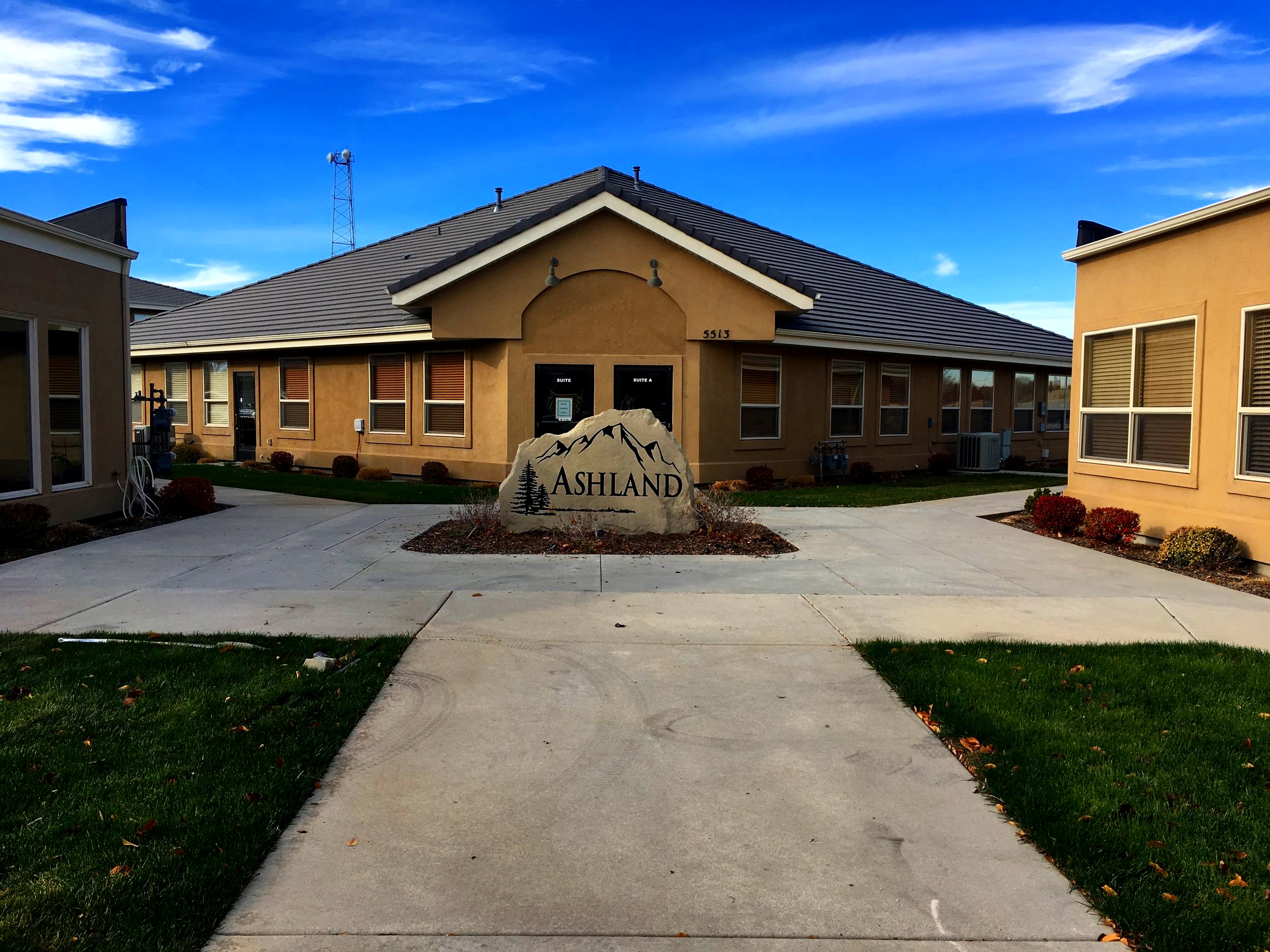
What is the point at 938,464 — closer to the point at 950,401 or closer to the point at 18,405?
the point at 950,401

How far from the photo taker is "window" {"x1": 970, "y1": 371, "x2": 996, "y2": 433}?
2464cm

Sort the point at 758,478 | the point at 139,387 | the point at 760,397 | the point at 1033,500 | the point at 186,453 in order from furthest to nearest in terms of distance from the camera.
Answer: the point at 139,387 < the point at 186,453 < the point at 760,397 < the point at 758,478 < the point at 1033,500

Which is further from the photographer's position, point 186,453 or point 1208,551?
point 186,453

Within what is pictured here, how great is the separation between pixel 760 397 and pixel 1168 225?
30.2ft

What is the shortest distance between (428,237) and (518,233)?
8.31 metres

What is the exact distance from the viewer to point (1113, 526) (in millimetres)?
11406

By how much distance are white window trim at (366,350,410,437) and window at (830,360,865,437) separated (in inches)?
387

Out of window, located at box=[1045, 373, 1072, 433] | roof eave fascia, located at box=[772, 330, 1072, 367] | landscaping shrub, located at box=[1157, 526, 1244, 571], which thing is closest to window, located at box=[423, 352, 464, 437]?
roof eave fascia, located at box=[772, 330, 1072, 367]

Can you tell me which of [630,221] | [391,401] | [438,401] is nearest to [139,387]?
[391,401]

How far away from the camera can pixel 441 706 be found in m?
5.09

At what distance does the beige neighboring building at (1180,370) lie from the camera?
32.1ft

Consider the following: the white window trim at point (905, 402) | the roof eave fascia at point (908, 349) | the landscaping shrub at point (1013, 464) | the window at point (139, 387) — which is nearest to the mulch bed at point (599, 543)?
the roof eave fascia at point (908, 349)

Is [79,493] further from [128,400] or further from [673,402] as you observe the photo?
[673,402]

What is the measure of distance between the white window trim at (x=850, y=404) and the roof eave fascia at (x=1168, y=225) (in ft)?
25.3
